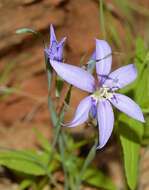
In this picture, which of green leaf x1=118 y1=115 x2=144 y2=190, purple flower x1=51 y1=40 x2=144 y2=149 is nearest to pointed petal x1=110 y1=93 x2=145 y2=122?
purple flower x1=51 y1=40 x2=144 y2=149

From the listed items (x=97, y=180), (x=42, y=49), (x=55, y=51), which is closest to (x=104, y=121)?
(x=55, y=51)

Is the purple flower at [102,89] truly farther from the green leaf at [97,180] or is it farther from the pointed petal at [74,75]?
the green leaf at [97,180]

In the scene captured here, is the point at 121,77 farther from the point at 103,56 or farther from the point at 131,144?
the point at 131,144

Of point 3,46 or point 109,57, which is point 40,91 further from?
point 109,57

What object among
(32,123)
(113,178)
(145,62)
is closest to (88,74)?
(145,62)

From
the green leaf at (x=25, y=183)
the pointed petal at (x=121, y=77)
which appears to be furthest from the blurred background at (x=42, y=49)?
the pointed petal at (x=121, y=77)
